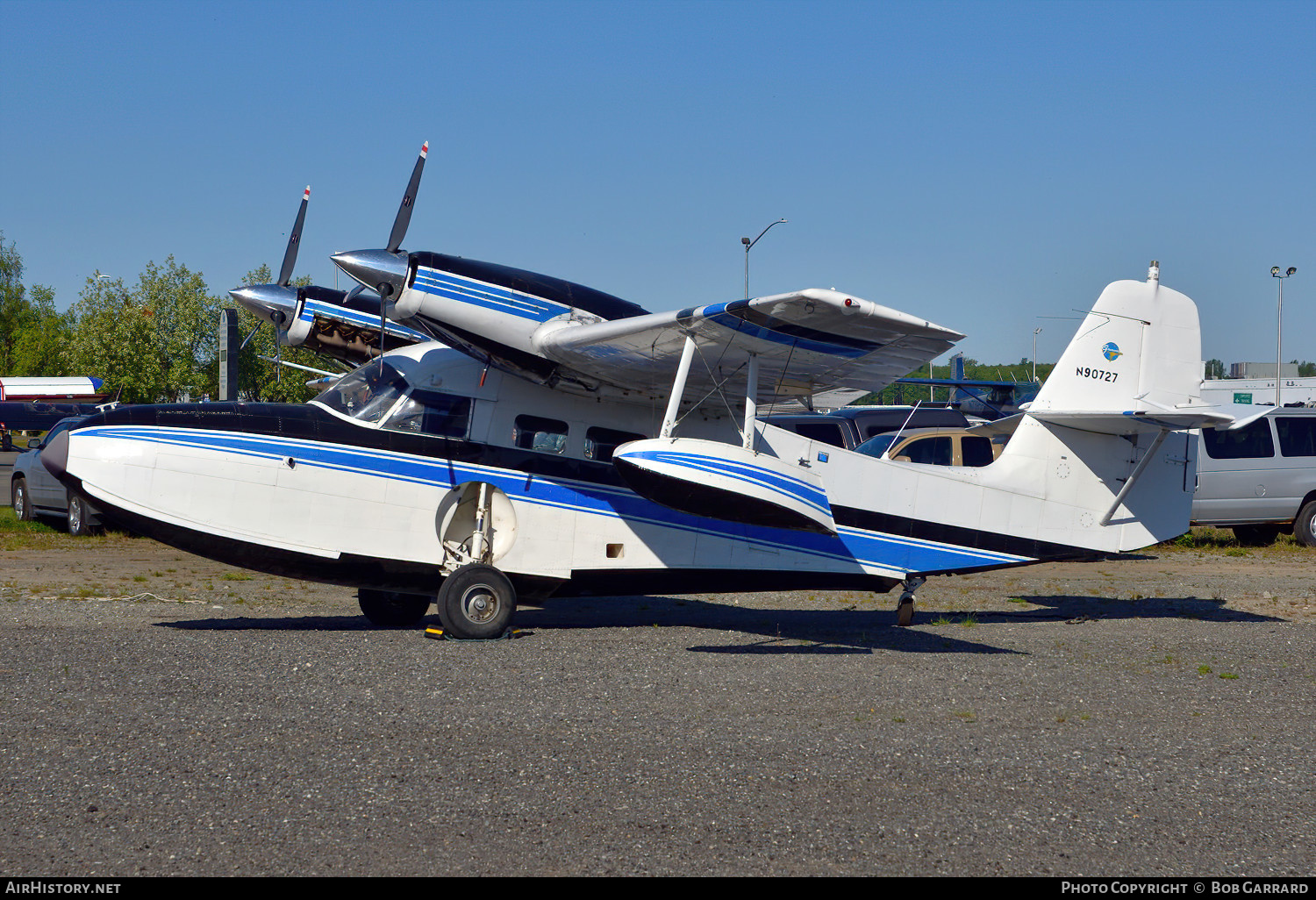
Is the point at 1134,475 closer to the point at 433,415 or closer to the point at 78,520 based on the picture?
the point at 433,415

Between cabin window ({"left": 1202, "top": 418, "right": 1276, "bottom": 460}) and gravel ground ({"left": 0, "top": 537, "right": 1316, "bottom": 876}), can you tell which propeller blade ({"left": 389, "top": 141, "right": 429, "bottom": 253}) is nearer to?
gravel ground ({"left": 0, "top": 537, "right": 1316, "bottom": 876})

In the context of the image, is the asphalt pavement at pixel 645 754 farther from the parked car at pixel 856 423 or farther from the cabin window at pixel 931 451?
the parked car at pixel 856 423

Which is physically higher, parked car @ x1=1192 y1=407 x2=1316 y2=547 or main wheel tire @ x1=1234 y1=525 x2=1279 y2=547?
parked car @ x1=1192 y1=407 x2=1316 y2=547

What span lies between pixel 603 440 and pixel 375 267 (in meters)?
2.62

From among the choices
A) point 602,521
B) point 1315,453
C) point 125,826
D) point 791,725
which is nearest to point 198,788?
point 125,826

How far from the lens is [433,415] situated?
32.9 ft

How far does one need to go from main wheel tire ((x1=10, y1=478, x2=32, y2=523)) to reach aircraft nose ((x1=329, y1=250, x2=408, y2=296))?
12964 millimetres

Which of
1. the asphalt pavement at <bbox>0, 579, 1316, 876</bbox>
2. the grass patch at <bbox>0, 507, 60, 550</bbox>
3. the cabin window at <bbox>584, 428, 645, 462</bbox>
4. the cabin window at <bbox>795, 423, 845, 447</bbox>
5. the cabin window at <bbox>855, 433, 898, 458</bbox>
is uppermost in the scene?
the cabin window at <bbox>795, 423, 845, 447</bbox>

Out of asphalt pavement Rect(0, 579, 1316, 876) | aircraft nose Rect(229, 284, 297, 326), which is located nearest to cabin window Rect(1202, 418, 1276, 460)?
asphalt pavement Rect(0, 579, 1316, 876)

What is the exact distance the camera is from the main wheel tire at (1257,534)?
19.3 m

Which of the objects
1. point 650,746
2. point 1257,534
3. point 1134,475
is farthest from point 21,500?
point 1257,534

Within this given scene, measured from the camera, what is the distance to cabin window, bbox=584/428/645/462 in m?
10.5

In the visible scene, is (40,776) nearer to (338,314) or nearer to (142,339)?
(338,314)

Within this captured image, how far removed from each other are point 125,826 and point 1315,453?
19841 millimetres
